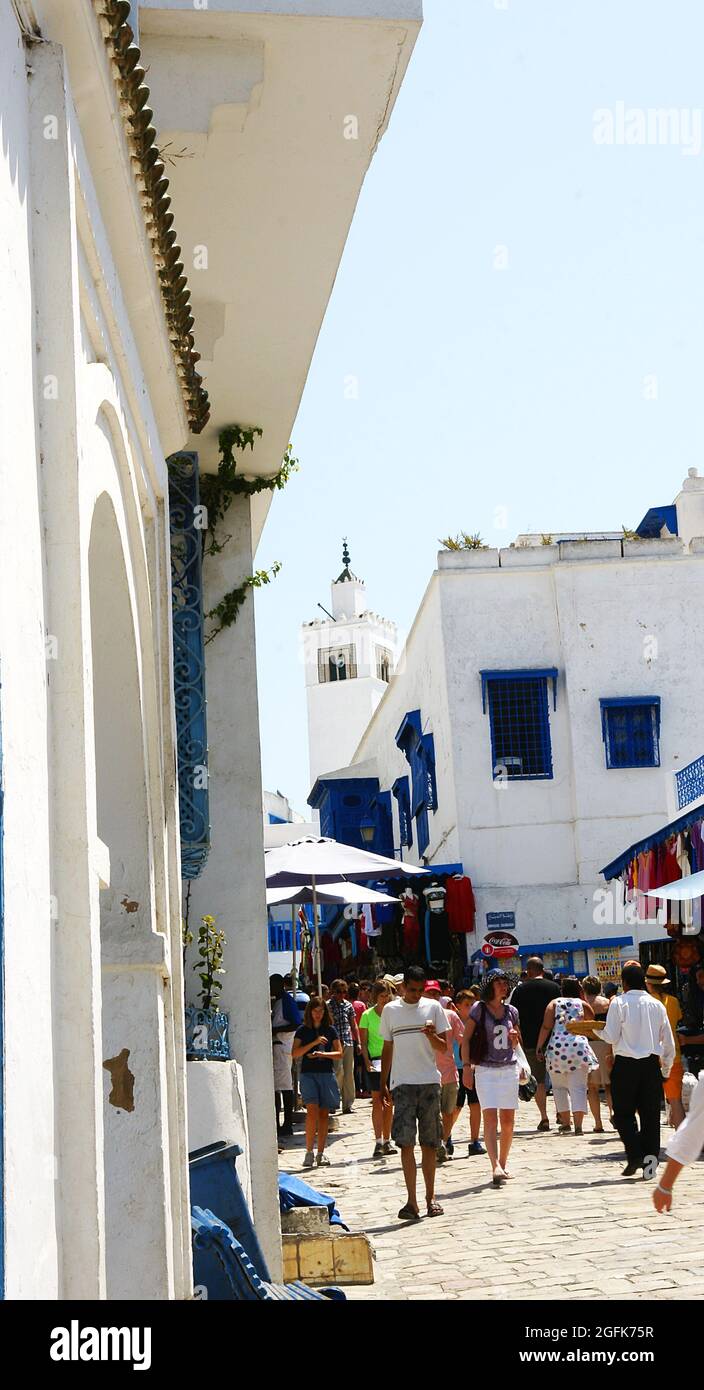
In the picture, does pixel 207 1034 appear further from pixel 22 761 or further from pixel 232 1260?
pixel 22 761

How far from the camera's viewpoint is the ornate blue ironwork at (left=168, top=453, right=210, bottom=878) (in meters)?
8.29

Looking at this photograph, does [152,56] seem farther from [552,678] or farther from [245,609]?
[552,678]

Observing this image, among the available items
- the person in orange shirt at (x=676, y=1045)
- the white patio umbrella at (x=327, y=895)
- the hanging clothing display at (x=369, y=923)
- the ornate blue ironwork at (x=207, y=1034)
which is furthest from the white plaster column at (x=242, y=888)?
the hanging clothing display at (x=369, y=923)

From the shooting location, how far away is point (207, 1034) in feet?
29.5

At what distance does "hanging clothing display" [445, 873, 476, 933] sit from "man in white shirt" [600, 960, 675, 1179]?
1345 cm

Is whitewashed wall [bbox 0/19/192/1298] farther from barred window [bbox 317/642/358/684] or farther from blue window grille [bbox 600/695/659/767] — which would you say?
barred window [bbox 317/642/358/684]

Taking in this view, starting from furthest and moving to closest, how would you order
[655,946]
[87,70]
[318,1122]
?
Result: [655,946], [318,1122], [87,70]

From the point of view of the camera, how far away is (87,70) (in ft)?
13.8

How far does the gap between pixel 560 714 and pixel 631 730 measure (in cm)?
122

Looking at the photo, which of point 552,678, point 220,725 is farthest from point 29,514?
point 552,678

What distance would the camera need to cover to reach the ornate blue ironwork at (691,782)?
2050 centimetres

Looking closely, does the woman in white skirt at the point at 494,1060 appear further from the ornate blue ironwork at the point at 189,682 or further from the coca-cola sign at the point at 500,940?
the coca-cola sign at the point at 500,940

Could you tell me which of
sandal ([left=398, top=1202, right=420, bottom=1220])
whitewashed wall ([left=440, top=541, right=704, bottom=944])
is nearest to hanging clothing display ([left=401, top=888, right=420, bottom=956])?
whitewashed wall ([left=440, top=541, right=704, bottom=944])
